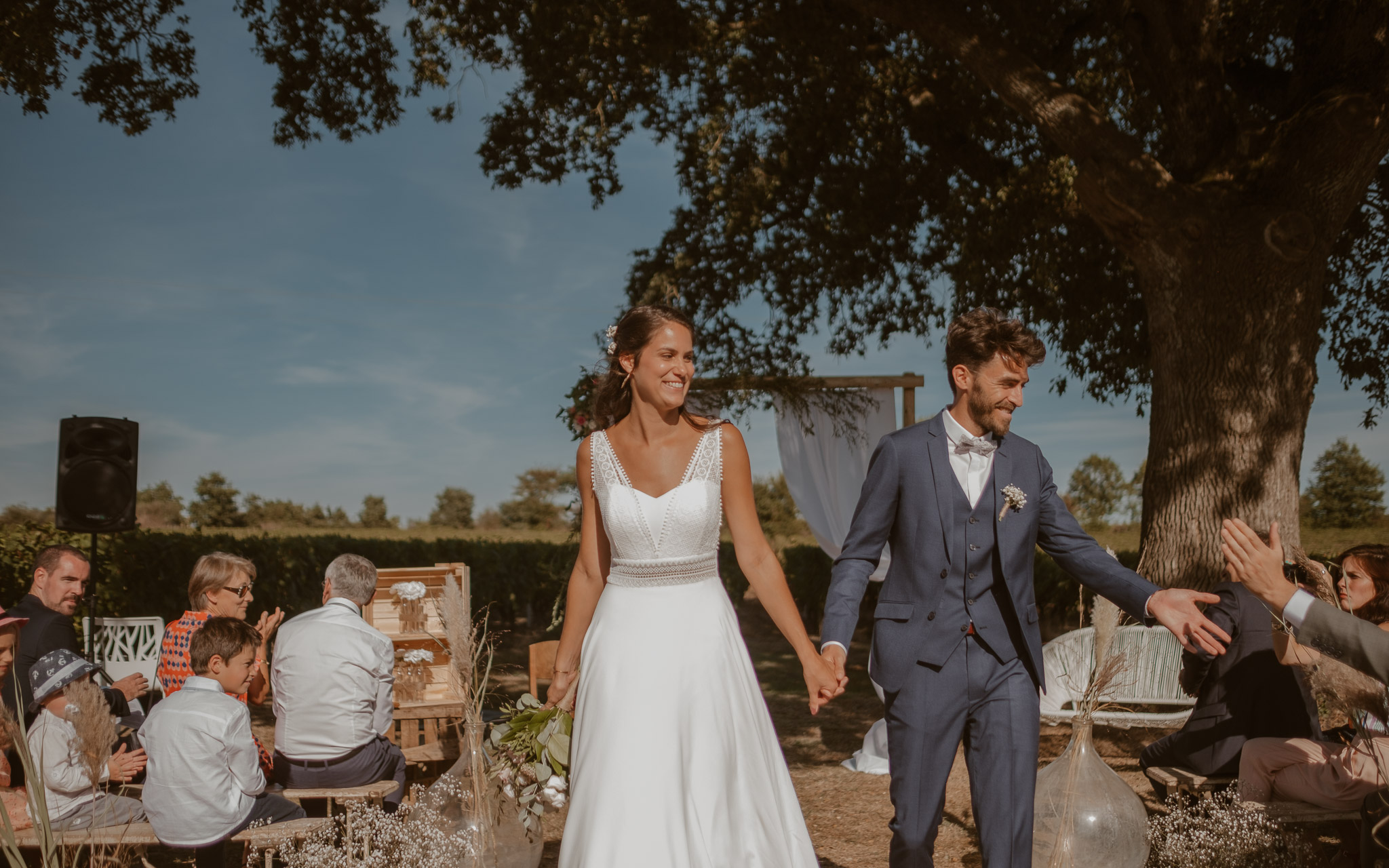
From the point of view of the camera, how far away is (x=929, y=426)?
350 cm

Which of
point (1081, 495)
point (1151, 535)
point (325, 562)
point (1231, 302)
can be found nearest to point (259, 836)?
point (1151, 535)

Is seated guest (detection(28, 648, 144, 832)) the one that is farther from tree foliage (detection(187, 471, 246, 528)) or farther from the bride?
tree foliage (detection(187, 471, 246, 528))

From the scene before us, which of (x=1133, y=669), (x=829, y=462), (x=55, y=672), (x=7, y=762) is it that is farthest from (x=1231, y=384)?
(x=7, y=762)

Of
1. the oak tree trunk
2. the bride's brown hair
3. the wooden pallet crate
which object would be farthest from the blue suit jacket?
the oak tree trunk

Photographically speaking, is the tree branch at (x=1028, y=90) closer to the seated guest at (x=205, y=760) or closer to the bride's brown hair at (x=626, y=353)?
the bride's brown hair at (x=626, y=353)

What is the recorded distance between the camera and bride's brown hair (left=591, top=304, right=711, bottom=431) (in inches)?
132

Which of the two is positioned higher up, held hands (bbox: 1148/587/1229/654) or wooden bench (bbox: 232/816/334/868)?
held hands (bbox: 1148/587/1229/654)

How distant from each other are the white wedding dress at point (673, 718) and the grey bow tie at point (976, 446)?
875 millimetres

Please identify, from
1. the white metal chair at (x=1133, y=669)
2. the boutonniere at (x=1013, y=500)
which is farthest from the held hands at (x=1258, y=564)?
the white metal chair at (x=1133, y=669)

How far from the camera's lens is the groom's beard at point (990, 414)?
3379mm

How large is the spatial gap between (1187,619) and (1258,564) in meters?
0.46

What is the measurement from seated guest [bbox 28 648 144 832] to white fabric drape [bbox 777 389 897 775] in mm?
6936

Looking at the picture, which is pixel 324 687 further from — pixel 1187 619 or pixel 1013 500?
pixel 1187 619

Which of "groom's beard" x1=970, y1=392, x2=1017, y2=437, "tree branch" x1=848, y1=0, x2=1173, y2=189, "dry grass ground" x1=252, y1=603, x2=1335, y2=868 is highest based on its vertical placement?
"tree branch" x1=848, y1=0, x2=1173, y2=189
